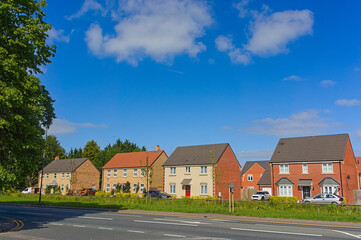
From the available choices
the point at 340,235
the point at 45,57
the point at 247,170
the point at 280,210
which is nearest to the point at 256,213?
the point at 280,210

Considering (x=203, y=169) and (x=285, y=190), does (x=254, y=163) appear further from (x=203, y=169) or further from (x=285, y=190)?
(x=285, y=190)

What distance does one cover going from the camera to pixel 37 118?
58.4 ft

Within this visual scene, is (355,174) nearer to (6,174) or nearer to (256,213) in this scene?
(256,213)

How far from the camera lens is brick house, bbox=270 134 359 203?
42.8 m

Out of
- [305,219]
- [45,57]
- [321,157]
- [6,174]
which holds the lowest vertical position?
[305,219]

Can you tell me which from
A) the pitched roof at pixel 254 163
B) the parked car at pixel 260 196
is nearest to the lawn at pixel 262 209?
the parked car at pixel 260 196

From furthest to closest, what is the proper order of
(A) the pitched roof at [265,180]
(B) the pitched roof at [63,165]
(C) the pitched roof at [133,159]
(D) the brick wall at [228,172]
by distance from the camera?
(B) the pitched roof at [63,165] < (A) the pitched roof at [265,180] < (C) the pitched roof at [133,159] < (D) the brick wall at [228,172]

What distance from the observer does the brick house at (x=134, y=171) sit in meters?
58.6

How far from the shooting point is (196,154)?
177 ft

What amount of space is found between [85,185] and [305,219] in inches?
2308

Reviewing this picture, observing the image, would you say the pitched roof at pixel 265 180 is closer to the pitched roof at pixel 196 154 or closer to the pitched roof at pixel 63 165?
the pitched roof at pixel 196 154

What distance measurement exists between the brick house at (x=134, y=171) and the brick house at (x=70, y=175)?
7.96 meters

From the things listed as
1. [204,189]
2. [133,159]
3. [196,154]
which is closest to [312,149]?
[204,189]

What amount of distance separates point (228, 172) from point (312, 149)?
13955 mm
